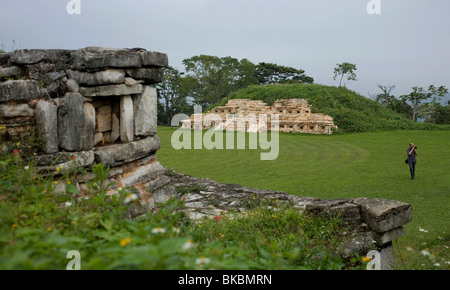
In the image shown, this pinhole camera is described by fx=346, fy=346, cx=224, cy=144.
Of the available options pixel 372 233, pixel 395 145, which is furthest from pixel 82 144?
pixel 395 145

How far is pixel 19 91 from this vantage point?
436 centimetres

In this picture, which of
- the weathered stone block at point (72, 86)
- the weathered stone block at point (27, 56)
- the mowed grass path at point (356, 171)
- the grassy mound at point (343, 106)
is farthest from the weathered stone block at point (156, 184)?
the grassy mound at point (343, 106)

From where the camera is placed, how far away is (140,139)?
5539 mm

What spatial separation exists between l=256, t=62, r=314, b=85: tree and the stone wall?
146 ft

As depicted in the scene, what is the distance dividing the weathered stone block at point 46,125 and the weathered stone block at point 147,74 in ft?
4.16

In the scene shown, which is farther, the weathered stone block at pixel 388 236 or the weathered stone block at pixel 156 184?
the weathered stone block at pixel 156 184

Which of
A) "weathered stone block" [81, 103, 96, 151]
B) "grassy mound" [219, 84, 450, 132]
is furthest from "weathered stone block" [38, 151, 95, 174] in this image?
"grassy mound" [219, 84, 450, 132]

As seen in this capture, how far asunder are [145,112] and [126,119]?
1.19ft

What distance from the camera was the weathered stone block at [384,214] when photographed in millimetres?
4595

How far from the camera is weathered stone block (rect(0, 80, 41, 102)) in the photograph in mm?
4266

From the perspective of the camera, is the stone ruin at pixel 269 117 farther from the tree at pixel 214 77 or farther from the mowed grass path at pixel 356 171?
the tree at pixel 214 77

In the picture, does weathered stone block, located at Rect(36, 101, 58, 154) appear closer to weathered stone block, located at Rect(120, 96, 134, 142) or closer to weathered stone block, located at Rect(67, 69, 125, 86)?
weathered stone block, located at Rect(67, 69, 125, 86)

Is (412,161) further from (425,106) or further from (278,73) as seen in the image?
(278,73)

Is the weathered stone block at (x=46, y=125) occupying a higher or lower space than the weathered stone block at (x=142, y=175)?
higher
